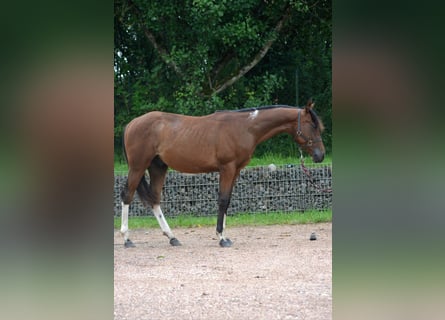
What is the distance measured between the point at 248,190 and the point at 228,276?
4270 mm

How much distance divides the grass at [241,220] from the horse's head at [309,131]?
1862 millimetres

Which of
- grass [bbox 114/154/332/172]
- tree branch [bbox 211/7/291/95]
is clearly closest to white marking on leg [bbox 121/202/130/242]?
grass [bbox 114/154/332/172]

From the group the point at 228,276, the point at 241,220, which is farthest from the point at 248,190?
the point at 228,276

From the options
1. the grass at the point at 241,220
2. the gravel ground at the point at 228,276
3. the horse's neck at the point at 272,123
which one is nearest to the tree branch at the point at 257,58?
the grass at the point at 241,220

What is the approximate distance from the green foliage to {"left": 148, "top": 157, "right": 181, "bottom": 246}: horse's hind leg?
3376 mm

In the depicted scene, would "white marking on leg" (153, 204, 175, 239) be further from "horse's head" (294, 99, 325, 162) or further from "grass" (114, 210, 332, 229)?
"horse's head" (294, 99, 325, 162)

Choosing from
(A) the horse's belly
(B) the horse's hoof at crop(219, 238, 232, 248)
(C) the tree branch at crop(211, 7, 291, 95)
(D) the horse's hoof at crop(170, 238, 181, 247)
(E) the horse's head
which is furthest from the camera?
(C) the tree branch at crop(211, 7, 291, 95)

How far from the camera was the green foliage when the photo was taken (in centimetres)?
1171

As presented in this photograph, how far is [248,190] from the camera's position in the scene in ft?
32.4

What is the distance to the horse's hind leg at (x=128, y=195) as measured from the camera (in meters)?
7.61

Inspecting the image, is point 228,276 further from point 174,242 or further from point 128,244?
point 128,244

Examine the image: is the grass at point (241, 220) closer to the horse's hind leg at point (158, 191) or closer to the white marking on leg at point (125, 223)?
the horse's hind leg at point (158, 191)

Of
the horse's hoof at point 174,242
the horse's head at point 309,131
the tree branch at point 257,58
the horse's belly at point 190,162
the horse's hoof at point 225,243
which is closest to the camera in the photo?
the horse's hoof at point 225,243
